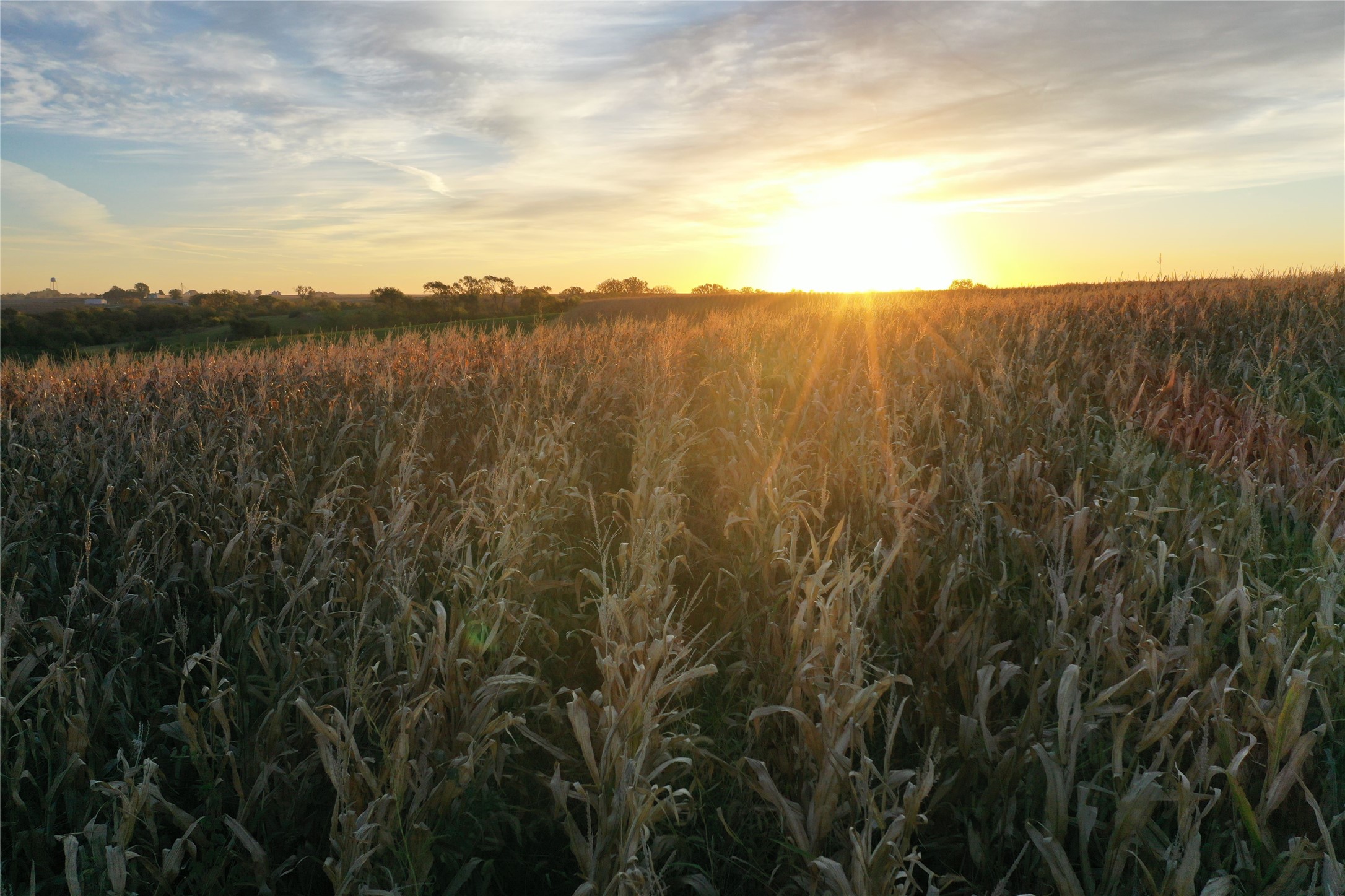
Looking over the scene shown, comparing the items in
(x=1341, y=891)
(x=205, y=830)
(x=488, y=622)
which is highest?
(x=488, y=622)

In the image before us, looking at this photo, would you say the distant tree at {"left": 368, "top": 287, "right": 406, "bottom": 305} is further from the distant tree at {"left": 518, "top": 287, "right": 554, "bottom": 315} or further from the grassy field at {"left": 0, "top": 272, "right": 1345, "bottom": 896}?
the grassy field at {"left": 0, "top": 272, "right": 1345, "bottom": 896}

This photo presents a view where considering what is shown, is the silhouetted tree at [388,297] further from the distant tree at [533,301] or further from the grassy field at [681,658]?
the grassy field at [681,658]

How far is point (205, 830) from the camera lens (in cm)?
210

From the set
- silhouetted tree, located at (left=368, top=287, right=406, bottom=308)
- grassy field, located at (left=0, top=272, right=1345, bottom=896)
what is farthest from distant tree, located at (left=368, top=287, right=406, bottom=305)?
grassy field, located at (left=0, top=272, right=1345, bottom=896)

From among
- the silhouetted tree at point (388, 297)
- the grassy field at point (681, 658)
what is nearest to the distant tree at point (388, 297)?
the silhouetted tree at point (388, 297)

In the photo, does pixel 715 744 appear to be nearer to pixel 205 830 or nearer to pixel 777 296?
pixel 205 830

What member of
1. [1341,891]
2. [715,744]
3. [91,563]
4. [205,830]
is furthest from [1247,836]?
[91,563]

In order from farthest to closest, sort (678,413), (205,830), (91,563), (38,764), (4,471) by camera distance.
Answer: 1. (678,413)
2. (4,471)
3. (91,563)
4. (38,764)
5. (205,830)

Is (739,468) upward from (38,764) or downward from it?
upward

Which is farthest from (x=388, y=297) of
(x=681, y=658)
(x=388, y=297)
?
(x=681, y=658)

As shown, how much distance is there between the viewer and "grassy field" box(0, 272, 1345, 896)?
1.82 m

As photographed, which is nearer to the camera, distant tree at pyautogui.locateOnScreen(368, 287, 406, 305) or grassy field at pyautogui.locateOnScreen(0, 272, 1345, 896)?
grassy field at pyautogui.locateOnScreen(0, 272, 1345, 896)

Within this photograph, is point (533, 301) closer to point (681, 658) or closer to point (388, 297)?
point (388, 297)

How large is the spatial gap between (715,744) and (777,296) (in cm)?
3012
